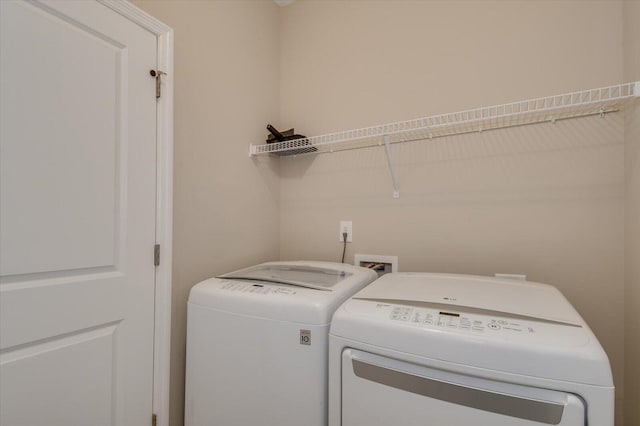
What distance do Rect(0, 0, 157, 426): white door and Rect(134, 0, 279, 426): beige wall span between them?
0.52 ft

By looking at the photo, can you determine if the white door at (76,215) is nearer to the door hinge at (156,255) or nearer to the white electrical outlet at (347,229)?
the door hinge at (156,255)

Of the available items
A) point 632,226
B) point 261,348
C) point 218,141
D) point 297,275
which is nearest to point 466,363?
point 261,348

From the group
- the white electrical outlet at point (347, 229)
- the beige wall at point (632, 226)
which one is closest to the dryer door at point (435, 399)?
the beige wall at point (632, 226)

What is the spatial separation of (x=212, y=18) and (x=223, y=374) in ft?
5.65

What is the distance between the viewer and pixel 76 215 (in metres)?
1.01

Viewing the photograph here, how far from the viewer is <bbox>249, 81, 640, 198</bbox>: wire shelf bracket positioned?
119 cm

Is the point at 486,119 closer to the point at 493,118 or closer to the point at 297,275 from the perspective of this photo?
the point at 493,118

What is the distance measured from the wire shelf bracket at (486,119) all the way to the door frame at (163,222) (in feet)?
1.89

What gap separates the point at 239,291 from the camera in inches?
46.0

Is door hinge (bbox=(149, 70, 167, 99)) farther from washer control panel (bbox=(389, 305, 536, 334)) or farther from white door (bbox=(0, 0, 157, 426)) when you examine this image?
washer control panel (bbox=(389, 305, 536, 334))

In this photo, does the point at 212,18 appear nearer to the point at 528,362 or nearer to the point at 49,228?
the point at 49,228

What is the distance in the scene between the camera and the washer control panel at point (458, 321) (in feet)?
2.56

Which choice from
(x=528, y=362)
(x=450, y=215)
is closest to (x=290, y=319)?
(x=528, y=362)

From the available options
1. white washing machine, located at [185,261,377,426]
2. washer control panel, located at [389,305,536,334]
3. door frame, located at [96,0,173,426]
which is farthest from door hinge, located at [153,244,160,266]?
washer control panel, located at [389,305,536,334]
